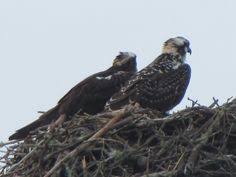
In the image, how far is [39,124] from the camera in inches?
410

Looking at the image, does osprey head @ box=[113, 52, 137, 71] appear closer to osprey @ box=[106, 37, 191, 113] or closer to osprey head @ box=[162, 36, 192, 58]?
osprey head @ box=[162, 36, 192, 58]

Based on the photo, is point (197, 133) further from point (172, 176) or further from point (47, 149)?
point (47, 149)

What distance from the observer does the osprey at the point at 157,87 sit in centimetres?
976

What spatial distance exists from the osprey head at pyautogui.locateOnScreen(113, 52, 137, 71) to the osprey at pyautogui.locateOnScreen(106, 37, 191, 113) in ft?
2.26

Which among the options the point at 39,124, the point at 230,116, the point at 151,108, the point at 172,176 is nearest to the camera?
the point at 172,176

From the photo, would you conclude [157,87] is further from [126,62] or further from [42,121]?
[42,121]

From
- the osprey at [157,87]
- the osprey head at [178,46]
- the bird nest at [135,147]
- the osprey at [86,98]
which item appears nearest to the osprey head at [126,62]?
the osprey at [86,98]

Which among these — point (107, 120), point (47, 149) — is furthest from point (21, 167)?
point (107, 120)

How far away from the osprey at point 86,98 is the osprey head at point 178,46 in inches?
20.9

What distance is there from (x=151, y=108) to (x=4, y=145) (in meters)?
1.68

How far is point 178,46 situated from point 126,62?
2.27 ft

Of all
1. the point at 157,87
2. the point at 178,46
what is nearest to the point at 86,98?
the point at 157,87

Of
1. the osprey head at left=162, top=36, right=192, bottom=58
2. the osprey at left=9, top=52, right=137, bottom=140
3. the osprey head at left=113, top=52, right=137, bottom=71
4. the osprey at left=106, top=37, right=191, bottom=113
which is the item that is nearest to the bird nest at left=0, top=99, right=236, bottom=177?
the osprey at left=106, top=37, right=191, bottom=113

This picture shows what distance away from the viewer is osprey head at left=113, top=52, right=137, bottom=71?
10922mm
